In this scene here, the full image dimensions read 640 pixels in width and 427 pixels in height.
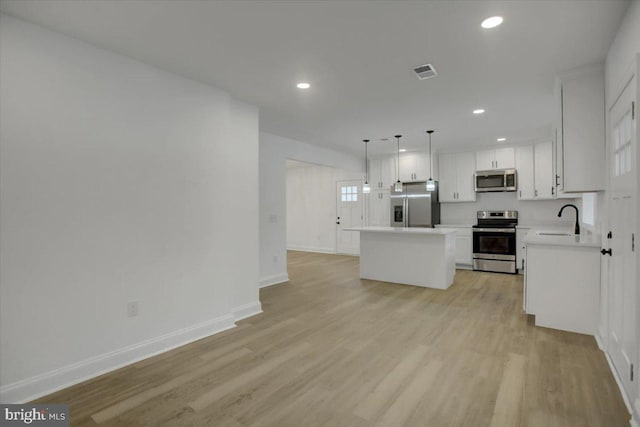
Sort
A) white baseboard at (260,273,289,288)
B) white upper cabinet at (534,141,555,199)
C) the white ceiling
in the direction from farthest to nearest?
white upper cabinet at (534,141,555,199) → white baseboard at (260,273,289,288) → the white ceiling

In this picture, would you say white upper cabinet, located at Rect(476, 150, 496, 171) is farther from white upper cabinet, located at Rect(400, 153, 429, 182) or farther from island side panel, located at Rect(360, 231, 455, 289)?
island side panel, located at Rect(360, 231, 455, 289)

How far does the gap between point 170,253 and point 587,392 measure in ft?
11.6

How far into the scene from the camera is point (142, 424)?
75.0 inches

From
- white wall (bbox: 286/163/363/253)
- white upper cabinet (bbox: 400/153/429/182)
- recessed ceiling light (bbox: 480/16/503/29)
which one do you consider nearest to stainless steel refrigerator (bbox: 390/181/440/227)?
white upper cabinet (bbox: 400/153/429/182)

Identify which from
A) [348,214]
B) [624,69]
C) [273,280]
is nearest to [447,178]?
[348,214]

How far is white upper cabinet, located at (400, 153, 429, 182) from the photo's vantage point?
23.9 feet

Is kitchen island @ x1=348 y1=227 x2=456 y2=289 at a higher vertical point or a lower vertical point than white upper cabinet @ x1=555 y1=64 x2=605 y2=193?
lower

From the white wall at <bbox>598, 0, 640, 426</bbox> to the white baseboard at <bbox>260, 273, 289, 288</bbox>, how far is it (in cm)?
433

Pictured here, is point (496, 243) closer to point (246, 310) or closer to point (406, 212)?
point (406, 212)

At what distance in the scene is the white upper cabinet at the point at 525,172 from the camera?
6.32 m

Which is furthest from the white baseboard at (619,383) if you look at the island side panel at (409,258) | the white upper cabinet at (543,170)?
the white upper cabinet at (543,170)

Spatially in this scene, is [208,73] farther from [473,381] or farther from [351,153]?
[351,153]

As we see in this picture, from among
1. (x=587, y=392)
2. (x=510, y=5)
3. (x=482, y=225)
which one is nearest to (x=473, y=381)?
(x=587, y=392)

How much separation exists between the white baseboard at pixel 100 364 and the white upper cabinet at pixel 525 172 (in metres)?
6.21
